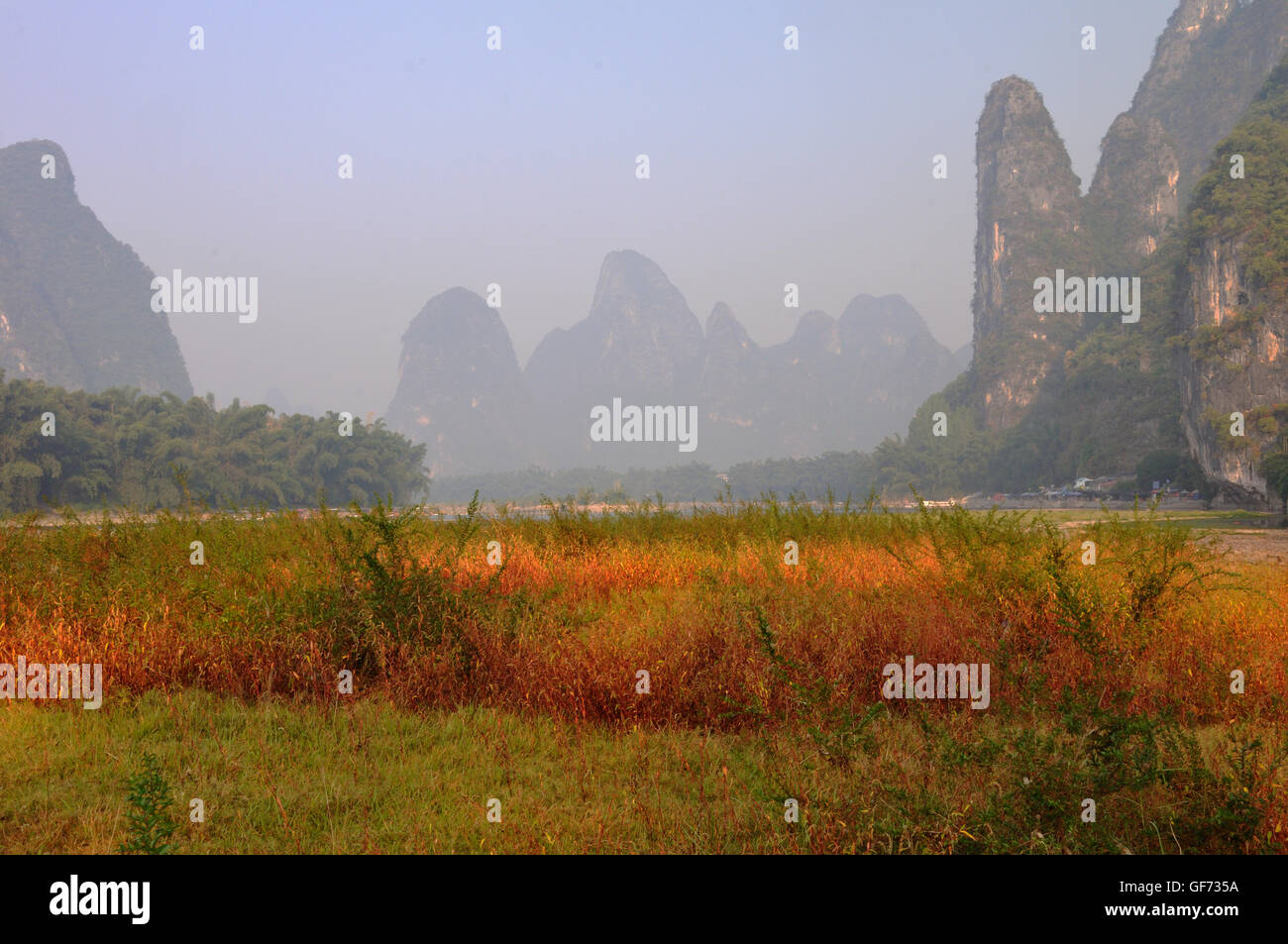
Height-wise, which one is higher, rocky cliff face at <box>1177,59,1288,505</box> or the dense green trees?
rocky cliff face at <box>1177,59,1288,505</box>

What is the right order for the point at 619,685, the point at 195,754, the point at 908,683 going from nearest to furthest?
the point at 195,754 → the point at 619,685 → the point at 908,683

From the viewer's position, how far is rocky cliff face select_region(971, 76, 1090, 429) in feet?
313

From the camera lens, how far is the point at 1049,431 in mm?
72688

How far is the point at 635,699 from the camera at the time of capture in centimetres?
488

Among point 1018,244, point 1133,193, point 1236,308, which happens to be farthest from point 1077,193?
point 1236,308

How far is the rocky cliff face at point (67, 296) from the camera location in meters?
122

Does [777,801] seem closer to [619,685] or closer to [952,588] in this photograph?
[619,685]

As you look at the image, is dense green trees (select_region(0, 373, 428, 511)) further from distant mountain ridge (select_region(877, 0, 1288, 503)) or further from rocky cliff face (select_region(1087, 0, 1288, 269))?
rocky cliff face (select_region(1087, 0, 1288, 269))

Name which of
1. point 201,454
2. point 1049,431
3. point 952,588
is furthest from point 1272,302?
point 201,454

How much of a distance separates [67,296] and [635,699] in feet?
571

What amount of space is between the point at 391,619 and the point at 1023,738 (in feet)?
13.9

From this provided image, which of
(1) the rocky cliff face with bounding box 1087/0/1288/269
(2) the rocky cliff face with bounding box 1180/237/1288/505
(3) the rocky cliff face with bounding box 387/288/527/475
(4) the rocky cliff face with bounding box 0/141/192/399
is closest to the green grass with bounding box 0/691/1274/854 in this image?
Answer: (2) the rocky cliff face with bounding box 1180/237/1288/505

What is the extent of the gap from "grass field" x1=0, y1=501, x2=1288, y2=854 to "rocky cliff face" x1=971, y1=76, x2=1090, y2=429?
9523 centimetres

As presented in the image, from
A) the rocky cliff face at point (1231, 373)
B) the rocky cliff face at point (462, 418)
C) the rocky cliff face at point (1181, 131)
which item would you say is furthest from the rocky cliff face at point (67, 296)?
the rocky cliff face at point (1181, 131)
